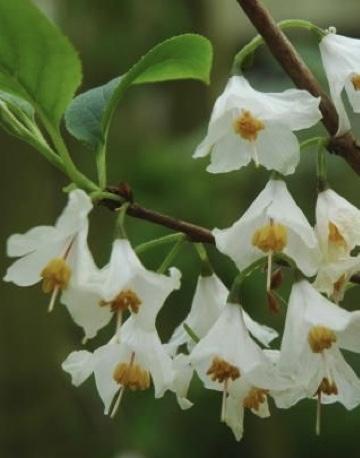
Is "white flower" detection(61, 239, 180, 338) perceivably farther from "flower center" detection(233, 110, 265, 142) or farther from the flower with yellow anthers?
→ "flower center" detection(233, 110, 265, 142)

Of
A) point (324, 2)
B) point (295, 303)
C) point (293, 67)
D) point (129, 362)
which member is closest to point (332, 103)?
point (293, 67)

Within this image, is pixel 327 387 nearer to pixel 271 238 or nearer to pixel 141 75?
pixel 271 238

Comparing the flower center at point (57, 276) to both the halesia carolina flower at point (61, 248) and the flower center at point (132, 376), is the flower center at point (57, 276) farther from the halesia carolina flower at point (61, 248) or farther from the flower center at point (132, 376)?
the flower center at point (132, 376)

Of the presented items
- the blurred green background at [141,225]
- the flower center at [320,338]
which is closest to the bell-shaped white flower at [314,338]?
the flower center at [320,338]

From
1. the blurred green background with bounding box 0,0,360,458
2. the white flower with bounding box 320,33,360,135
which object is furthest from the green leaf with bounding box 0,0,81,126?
the blurred green background with bounding box 0,0,360,458

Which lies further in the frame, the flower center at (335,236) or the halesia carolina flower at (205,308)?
the halesia carolina flower at (205,308)

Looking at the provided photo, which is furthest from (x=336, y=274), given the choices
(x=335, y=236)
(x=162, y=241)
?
(x=162, y=241)

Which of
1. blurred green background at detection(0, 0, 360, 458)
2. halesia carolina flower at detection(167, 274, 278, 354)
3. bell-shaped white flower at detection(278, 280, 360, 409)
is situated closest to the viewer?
bell-shaped white flower at detection(278, 280, 360, 409)
